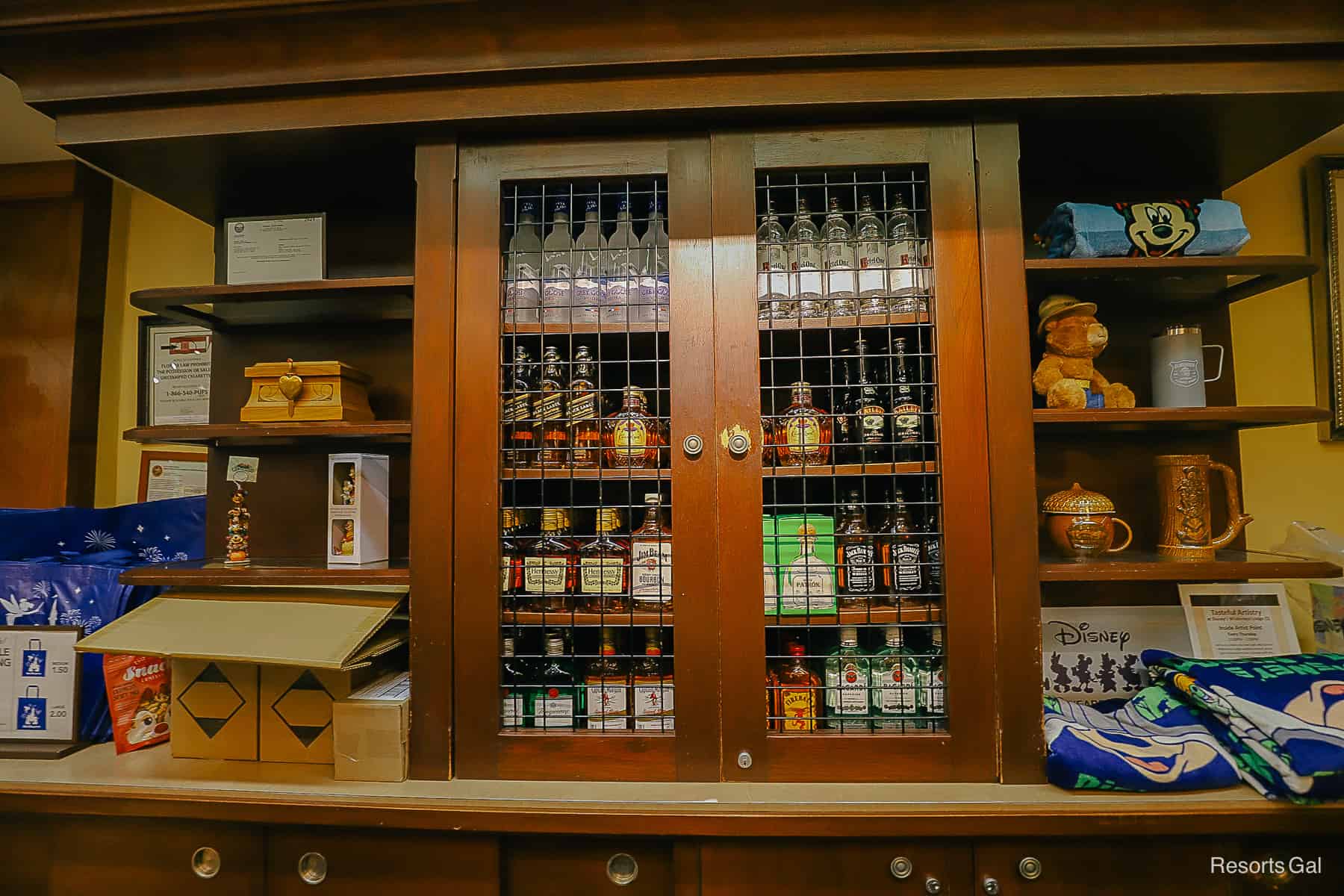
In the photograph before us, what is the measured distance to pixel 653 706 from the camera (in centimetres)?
137

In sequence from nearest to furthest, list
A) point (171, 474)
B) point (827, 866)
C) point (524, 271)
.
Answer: point (827, 866) < point (524, 271) < point (171, 474)

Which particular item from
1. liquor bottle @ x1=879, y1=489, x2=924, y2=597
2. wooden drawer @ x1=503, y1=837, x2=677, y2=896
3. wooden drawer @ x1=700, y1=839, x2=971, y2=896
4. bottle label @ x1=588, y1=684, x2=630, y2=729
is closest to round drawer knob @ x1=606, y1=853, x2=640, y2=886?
wooden drawer @ x1=503, y1=837, x2=677, y2=896

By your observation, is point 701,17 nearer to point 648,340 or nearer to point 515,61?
point 515,61

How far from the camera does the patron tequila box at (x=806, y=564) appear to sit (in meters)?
1.33

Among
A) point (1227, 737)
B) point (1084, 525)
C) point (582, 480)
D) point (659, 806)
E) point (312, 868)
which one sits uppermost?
point (582, 480)

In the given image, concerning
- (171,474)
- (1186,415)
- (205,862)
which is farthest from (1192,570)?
(171,474)

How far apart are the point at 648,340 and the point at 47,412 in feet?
6.90

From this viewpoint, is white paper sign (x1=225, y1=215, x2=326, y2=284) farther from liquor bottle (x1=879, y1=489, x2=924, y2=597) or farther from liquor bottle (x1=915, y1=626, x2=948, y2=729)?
liquor bottle (x1=915, y1=626, x2=948, y2=729)

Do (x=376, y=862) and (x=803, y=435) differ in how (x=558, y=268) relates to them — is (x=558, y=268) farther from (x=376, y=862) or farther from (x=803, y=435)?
(x=376, y=862)

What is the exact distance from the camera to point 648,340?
1.46 metres

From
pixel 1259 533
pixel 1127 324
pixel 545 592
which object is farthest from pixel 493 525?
pixel 1259 533

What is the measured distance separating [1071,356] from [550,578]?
Answer: 1.26 metres

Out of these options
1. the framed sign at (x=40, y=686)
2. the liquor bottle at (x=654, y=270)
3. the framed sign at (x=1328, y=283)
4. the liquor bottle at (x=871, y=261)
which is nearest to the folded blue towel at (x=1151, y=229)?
the liquor bottle at (x=871, y=261)

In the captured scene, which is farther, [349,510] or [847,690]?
[349,510]
